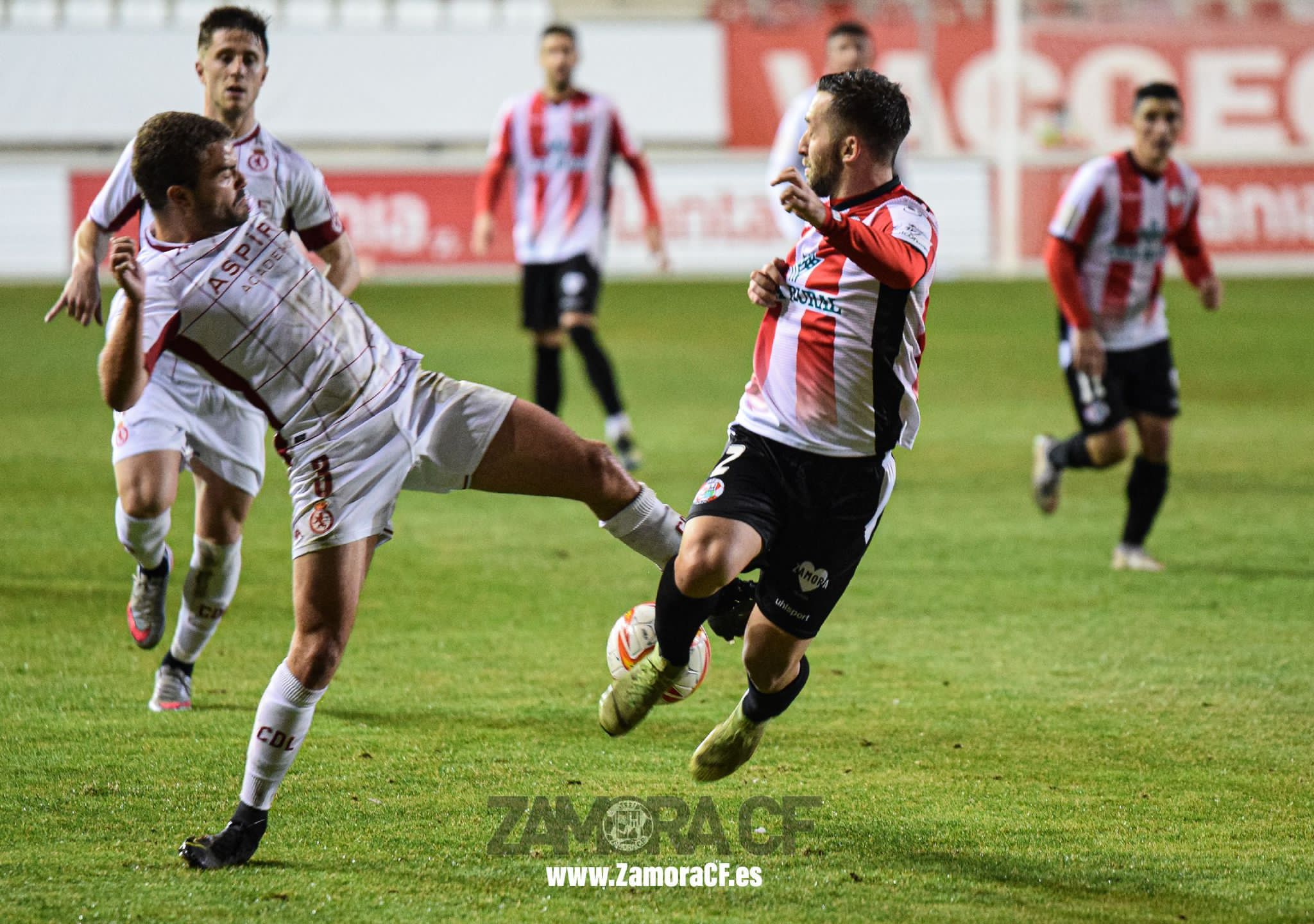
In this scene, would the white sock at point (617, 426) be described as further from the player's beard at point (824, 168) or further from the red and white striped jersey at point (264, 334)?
the red and white striped jersey at point (264, 334)

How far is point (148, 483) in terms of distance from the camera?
5.20 m

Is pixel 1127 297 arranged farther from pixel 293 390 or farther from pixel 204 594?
pixel 293 390

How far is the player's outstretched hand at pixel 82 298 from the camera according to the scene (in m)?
4.53

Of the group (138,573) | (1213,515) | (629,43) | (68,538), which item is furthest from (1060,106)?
(138,573)

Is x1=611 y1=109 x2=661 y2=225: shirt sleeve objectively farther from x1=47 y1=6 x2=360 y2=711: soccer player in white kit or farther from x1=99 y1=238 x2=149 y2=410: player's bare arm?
x1=99 y1=238 x2=149 y2=410: player's bare arm

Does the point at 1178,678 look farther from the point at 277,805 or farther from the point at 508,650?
the point at 277,805

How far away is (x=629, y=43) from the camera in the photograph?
92.4 feet

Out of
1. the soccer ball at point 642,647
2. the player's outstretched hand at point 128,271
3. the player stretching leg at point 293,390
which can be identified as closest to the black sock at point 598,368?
the soccer ball at point 642,647

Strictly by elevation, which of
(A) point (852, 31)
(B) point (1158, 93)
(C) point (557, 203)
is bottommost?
(C) point (557, 203)

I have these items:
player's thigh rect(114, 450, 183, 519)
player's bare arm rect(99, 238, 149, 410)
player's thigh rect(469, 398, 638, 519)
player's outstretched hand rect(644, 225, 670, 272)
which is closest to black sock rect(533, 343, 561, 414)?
player's outstretched hand rect(644, 225, 670, 272)

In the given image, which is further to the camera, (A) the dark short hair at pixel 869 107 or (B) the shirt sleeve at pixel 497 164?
(B) the shirt sleeve at pixel 497 164

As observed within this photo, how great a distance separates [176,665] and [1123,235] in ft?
15.1

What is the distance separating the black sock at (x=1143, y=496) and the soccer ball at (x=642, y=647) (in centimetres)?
372

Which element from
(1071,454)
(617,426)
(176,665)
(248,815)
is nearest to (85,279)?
(176,665)
